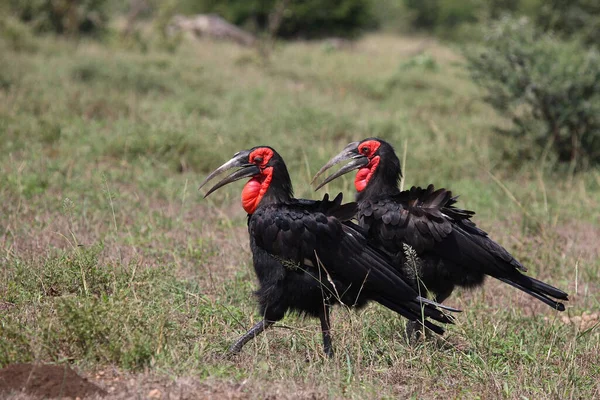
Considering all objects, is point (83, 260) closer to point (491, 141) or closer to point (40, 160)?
point (40, 160)

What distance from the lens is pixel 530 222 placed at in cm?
668

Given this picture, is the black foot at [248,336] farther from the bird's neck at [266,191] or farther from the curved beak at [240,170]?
the curved beak at [240,170]

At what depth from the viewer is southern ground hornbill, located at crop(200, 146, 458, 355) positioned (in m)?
4.00

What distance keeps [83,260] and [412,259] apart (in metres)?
1.81

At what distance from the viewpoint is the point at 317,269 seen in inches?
160

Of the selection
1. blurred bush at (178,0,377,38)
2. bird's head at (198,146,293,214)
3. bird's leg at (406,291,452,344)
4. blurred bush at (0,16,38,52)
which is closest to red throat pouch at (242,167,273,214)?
bird's head at (198,146,293,214)

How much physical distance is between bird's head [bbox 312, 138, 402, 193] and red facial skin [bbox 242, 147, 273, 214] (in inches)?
26.6

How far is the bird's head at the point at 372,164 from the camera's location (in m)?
4.93

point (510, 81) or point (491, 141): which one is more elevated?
point (510, 81)

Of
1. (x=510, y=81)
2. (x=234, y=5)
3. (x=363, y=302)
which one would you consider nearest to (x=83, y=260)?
(x=363, y=302)

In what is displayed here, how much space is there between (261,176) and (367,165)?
37.4 inches

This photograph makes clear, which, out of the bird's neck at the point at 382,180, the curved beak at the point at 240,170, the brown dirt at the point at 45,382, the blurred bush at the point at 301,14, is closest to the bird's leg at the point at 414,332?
the bird's neck at the point at 382,180

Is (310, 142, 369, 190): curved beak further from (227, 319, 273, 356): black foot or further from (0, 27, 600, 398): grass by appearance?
(227, 319, 273, 356): black foot

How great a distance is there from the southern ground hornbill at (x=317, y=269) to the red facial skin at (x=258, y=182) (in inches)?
5.3
